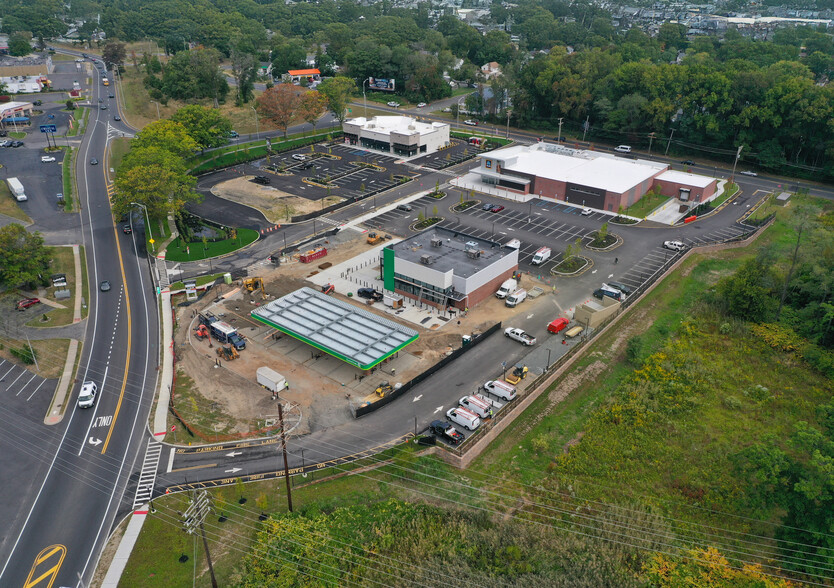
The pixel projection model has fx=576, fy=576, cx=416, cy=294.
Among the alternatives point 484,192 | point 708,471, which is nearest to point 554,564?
point 708,471

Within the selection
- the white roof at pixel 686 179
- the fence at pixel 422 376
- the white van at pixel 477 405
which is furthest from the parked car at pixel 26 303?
the white roof at pixel 686 179

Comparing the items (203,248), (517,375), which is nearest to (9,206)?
(203,248)

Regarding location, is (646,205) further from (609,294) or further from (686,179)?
(609,294)

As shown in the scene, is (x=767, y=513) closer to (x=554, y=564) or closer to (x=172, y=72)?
(x=554, y=564)

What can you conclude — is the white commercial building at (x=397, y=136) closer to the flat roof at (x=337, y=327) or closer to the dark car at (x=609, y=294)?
the dark car at (x=609, y=294)

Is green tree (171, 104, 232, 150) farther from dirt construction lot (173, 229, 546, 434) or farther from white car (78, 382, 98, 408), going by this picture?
white car (78, 382, 98, 408)
